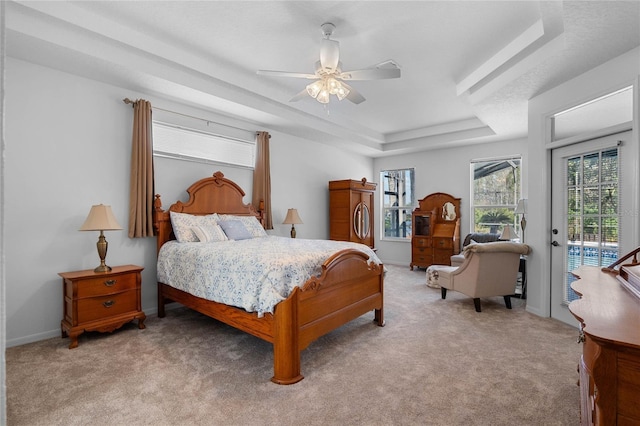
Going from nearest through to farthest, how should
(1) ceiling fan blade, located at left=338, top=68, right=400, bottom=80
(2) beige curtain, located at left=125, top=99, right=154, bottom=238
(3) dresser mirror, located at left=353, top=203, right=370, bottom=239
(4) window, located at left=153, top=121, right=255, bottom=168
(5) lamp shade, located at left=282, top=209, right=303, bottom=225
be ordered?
(1) ceiling fan blade, located at left=338, top=68, right=400, bottom=80 → (2) beige curtain, located at left=125, top=99, right=154, bottom=238 → (4) window, located at left=153, top=121, right=255, bottom=168 → (5) lamp shade, located at left=282, top=209, right=303, bottom=225 → (3) dresser mirror, located at left=353, top=203, right=370, bottom=239

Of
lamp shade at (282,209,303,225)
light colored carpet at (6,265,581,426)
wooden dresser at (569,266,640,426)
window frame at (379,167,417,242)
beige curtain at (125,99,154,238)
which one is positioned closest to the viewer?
wooden dresser at (569,266,640,426)

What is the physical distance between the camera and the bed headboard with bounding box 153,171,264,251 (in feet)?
12.5

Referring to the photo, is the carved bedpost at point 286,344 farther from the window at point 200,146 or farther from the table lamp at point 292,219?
the table lamp at point 292,219

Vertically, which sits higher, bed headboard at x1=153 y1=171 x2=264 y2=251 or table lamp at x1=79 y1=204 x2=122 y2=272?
bed headboard at x1=153 y1=171 x2=264 y2=251

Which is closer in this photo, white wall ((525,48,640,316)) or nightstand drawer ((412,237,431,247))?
white wall ((525,48,640,316))

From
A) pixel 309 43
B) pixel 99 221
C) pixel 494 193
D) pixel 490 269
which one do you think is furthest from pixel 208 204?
pixel 494 193

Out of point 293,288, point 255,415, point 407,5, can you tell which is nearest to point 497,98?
point 407,5

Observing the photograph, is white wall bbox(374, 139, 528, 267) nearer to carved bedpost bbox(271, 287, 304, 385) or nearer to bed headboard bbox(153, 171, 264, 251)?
bed headboard bbox(153, 171, 264, 251)

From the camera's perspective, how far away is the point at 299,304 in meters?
2.38

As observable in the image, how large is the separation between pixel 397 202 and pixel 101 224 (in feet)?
19.9

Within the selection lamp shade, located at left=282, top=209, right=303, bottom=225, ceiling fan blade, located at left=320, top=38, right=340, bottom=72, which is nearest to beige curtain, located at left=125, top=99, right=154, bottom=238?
lamp shade, located at left=282, top=209, right=303, bottom=225

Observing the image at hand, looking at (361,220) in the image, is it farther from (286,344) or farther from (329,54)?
(286,344)

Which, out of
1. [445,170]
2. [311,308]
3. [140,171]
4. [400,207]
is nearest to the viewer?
[311,308]

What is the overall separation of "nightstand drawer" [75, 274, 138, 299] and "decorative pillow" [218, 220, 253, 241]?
1.12 metres
